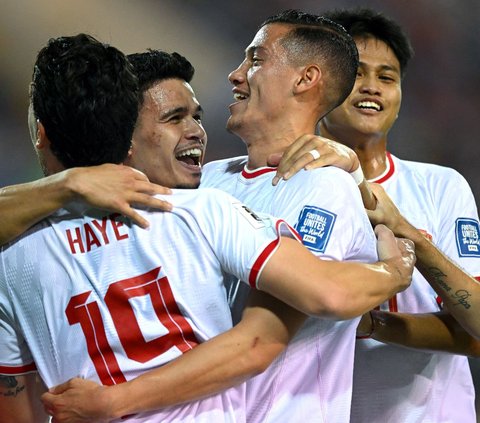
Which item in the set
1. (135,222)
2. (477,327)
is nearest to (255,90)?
(135,222)

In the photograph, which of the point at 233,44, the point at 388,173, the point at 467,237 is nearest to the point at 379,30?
the point at 388,173

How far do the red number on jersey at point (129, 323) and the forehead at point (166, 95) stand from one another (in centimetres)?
105

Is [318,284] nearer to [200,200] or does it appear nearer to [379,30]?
[200,200]

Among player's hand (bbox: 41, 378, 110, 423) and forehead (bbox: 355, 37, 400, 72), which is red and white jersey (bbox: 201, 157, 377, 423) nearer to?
player's hand (bbox: 41, 378, 110, 423)

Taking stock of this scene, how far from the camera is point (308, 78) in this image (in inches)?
119

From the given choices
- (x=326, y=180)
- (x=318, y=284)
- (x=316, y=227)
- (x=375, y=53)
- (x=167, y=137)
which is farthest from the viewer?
(x=375, y=53)

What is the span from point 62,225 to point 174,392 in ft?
1.90

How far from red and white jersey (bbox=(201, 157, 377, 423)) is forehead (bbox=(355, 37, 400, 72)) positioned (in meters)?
1.34

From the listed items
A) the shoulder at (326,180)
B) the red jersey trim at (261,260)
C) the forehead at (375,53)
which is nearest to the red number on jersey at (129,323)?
the red jersey trim at (261,260)

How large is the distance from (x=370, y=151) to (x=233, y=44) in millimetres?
3746

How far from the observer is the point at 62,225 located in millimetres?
2297

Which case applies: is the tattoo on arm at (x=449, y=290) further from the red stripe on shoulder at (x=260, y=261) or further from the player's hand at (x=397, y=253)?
the red stripe on shoulder at (x=260, y=261)

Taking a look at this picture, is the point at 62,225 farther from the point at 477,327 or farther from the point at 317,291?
the point at 477,327

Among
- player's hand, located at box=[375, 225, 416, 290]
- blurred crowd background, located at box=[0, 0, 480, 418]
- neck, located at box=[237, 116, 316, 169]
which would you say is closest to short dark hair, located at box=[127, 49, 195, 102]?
neck, located at box=[237, 116, 316, 169]
